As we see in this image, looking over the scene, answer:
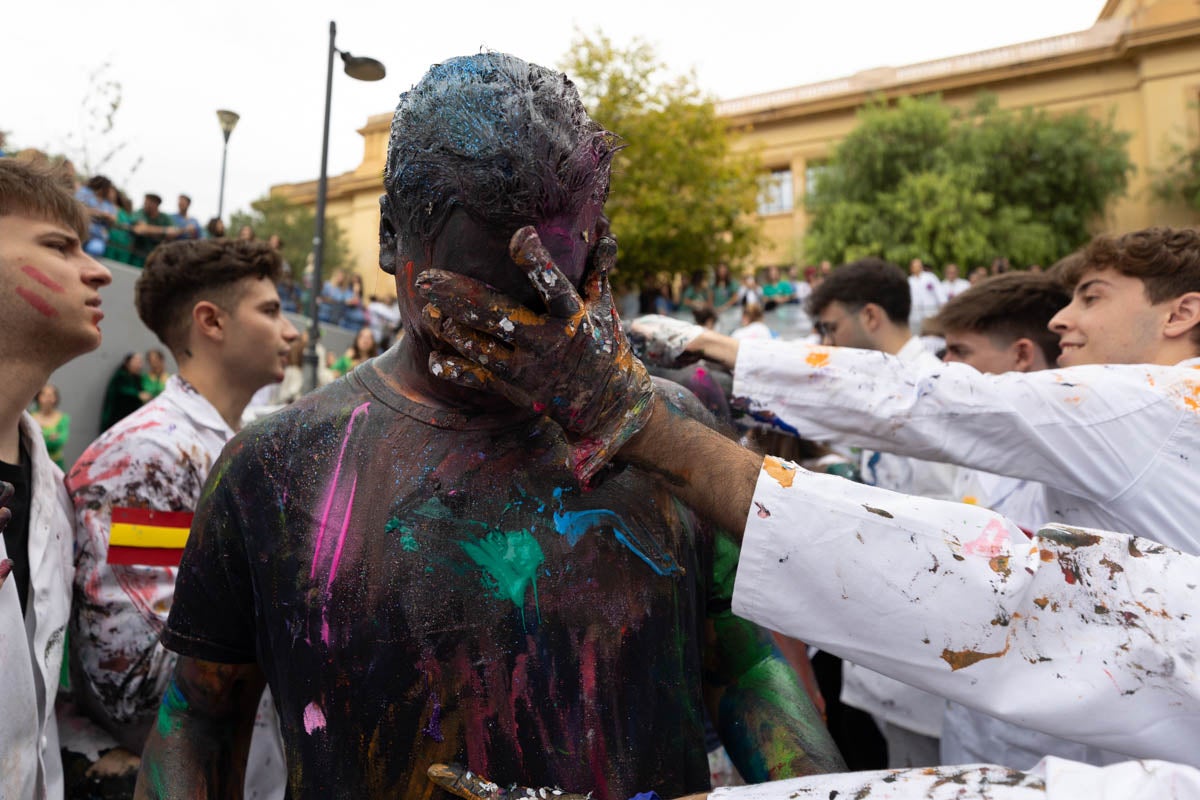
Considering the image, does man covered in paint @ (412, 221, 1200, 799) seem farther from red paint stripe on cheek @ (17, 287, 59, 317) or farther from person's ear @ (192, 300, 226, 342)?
person's ear @ (192, 300, 226, 342)

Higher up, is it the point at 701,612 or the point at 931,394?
the point at 931,394

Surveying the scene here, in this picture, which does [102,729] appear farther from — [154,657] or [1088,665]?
[1088,665]

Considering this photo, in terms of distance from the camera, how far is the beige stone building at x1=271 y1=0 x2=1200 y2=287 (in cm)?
2678

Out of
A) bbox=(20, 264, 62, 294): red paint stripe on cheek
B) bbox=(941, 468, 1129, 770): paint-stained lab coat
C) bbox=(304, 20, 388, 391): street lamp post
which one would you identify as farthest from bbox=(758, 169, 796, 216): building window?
bbox=(20, 264, 62, 294): red paint stripe on cheek

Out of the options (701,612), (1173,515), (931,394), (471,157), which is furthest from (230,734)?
(1173,515)

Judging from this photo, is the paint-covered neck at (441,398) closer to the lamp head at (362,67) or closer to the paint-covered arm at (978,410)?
the paint-covered arm at (978,410)

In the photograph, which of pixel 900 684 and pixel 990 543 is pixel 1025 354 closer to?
pixel 900 684

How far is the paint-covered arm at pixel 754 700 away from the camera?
1436 millimetres

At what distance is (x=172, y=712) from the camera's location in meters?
1.51

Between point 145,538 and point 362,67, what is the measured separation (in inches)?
381

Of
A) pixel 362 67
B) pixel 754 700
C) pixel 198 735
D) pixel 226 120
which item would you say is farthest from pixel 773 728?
pixel 226 120

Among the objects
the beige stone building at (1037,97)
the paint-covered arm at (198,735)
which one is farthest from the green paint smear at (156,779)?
the beige stone building at (1037,97)

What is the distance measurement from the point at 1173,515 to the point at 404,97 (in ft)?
6.75

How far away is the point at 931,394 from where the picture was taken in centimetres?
246
